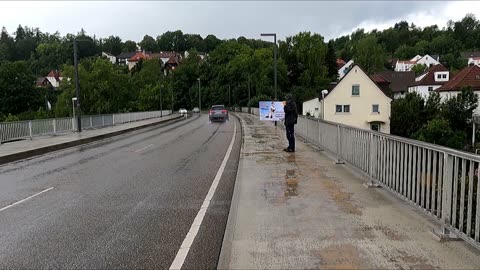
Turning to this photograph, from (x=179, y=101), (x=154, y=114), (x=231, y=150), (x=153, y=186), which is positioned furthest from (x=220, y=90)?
(x=153, y=186)

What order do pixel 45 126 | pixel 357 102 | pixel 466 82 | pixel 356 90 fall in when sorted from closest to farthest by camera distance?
pixel 45 126 → pixel 466 82 → pixel 356 90 → pixel 357 102

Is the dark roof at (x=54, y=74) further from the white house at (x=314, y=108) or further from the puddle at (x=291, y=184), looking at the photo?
the puddle at (x=291, y=184)

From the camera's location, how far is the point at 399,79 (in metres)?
110

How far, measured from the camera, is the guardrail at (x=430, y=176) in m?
4.66

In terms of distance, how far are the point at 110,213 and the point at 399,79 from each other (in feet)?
369

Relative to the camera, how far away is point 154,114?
60.6 metres

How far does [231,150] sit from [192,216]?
10.1 metres

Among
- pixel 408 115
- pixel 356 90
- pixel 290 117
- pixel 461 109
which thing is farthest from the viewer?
pixel 356 90

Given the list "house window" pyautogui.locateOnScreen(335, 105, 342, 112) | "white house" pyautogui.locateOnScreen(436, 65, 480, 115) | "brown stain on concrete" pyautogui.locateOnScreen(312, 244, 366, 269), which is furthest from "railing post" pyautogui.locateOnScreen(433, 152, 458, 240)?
"white house" pyautogui.locateOnScreen(436, 65, 480, 115)

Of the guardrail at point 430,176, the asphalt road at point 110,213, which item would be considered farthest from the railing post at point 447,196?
the asphalt road at point 110,213

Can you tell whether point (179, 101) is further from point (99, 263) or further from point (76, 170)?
point (99, 263)

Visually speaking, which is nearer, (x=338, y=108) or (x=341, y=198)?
(x=341, y=198)

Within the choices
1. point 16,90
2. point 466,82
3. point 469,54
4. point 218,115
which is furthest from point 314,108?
point 469,54

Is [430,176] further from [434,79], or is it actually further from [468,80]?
[434,79]
